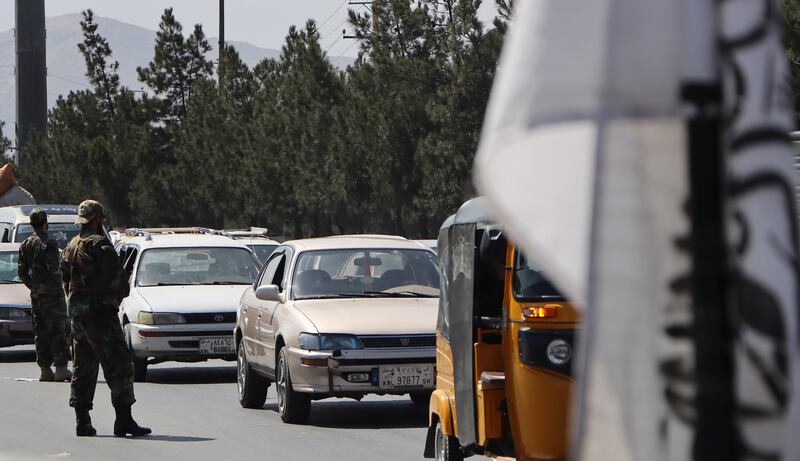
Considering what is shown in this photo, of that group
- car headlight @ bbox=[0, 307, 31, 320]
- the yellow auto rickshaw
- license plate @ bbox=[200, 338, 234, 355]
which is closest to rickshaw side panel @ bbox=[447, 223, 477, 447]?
the yellow auto rickshaw

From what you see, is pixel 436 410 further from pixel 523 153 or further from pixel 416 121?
pixel 416 121

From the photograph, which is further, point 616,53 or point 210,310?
point 210,310

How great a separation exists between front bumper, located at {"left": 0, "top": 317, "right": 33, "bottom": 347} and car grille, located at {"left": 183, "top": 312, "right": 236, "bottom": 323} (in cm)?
440

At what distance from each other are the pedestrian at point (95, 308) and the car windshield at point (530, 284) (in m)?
4.33

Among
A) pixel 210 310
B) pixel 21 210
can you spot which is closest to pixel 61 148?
pixel 21 210

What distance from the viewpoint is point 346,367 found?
41.6 feet

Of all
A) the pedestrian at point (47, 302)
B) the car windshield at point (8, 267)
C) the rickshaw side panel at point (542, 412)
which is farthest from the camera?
the car windshield at point (8, 267)

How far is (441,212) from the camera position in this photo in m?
38.1

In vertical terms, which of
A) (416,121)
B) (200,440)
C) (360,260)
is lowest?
(200,440)

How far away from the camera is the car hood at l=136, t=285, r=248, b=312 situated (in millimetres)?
17281

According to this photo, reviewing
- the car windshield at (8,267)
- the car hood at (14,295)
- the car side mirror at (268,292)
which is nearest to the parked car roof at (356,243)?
the car side mirror at (268,292)

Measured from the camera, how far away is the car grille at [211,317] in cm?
1717

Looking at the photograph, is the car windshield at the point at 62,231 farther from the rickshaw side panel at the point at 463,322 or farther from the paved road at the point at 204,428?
the rickshaw side panel at the point at 463,322

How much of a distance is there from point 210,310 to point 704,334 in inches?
588
